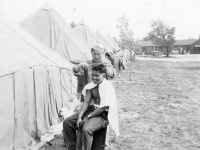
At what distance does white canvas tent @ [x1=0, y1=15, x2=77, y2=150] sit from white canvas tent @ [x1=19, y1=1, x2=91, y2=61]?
5651 millimetres


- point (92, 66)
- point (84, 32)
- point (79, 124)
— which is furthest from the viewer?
point (84, 32)

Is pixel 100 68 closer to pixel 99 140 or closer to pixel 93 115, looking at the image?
pixel 93 115

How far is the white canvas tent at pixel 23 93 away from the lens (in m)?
4.43

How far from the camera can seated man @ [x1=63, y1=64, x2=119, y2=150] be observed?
11.6ft

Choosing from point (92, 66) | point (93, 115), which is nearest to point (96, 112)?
point (93, 115)

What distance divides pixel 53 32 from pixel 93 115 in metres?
9.93

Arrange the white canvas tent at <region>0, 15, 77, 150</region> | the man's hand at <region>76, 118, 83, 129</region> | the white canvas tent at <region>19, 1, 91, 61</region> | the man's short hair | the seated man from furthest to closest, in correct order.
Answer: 1. the white canvas tent at <region>19, 1, 91, 61</region>
2. the white canvas tent at <region>0, 15, 77, 150</region>
3. the man's short hair
4. the man's hand at <region>76, 118, 83, 129</region>
5. the seated man

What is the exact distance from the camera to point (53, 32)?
1286 cm

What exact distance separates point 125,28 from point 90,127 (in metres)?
14.6

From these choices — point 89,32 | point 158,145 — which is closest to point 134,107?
point 158,145

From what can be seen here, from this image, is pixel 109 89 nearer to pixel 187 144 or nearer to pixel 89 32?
pixel 187 144

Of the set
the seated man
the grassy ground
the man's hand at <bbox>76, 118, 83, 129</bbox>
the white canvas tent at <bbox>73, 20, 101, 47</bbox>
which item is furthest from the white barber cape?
the white canvas tent at <bbox>73, 20, 101, 47</bbox>

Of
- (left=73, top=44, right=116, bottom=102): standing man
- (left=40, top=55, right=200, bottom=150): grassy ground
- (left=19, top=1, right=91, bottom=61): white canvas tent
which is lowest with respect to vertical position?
(left=40, top=55, right=200, bottom=150): grassy ground

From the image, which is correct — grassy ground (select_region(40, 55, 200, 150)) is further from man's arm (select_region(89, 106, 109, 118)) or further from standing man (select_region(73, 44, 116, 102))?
standing man (select_region(73, 44, 116, 102))
